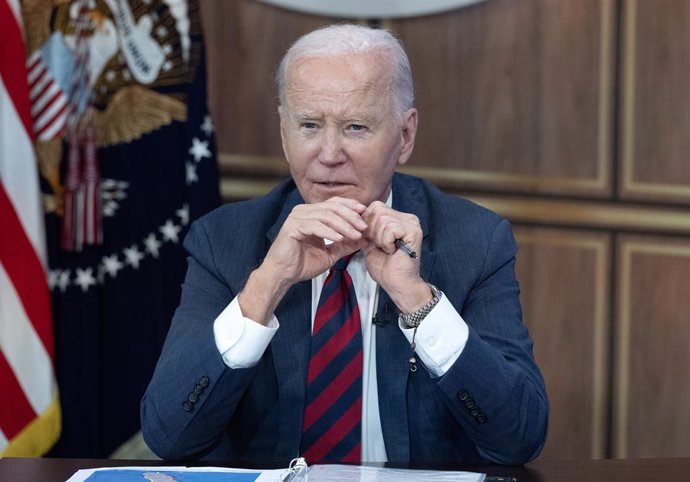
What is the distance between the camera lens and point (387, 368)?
244 cm

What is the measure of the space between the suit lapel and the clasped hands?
5.5 inches

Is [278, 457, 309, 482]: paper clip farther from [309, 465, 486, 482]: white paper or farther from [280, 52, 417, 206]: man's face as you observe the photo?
[280, 52, 417, 206]: man's face

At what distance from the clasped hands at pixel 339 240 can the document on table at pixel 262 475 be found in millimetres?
375

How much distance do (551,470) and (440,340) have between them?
33cm

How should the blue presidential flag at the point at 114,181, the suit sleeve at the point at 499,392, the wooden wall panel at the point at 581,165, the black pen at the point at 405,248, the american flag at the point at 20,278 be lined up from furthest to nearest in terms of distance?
the wooden wall panel at the point at 581,165
the blue presidential flag at the point at 114,181
the american flag at the point at 20,278
the black pen at the point at 405,248
the suit sleeve at the point at 499,392

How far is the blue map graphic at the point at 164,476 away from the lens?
1.98 meters

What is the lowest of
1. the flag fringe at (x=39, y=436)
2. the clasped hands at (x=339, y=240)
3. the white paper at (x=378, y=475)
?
the flag fringe at (x=39, y=436)

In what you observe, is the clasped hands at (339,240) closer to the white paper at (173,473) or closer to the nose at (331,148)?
the nose at (331,148)

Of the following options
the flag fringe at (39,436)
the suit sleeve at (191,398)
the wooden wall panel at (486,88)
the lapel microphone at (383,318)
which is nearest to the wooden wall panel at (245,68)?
the wooden wall panel at (486,88)

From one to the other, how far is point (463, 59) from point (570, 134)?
491 millimetres

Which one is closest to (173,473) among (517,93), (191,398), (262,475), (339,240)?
(262,475)

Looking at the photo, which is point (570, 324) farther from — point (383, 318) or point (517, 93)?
point (383, 318)

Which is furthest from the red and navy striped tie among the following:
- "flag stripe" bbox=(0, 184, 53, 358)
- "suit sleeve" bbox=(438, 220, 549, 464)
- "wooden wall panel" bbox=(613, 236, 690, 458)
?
"wooden wall panel" bbox=(613, 236, 690, 458)

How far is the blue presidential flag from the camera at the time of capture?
3721 mm
